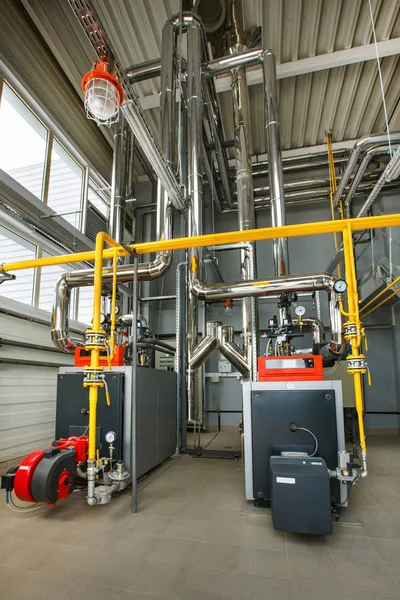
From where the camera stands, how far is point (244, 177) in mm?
4574

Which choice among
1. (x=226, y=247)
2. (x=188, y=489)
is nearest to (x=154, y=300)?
(x=226, y=247)

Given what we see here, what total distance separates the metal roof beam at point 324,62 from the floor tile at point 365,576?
5.63 m

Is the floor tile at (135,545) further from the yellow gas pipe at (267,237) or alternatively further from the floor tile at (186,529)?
the yellow gas pipe at (267,237)

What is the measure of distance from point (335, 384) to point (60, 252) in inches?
149

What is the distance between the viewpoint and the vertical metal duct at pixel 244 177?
4215 mm

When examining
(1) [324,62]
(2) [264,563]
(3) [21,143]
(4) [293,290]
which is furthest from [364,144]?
(2) [264,563]

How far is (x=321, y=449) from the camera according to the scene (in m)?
2.34

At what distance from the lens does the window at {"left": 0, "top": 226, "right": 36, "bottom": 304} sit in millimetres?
3988

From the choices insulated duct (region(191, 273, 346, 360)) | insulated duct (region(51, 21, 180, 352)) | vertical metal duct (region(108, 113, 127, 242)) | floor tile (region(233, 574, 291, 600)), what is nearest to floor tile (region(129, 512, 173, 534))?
floor tile (region(233, 574, 291, 600))

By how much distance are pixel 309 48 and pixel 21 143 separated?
4166 mm

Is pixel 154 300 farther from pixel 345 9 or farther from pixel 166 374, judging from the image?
pixel 345 9

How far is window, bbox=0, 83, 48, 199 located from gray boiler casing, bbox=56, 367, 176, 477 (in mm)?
2695

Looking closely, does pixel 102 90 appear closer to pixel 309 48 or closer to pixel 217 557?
pixel 217 557

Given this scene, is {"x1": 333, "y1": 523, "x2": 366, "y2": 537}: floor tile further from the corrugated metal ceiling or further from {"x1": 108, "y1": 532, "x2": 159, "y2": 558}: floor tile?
the corrugated metal ceiling
